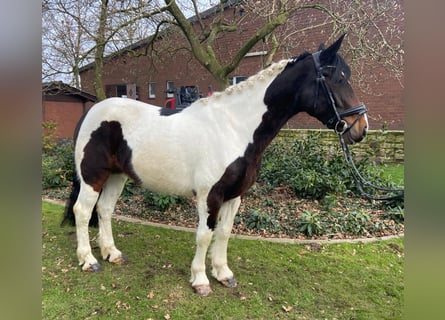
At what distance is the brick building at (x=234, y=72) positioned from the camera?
8.05m

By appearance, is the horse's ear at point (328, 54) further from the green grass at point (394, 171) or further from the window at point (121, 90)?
the window at point (121, 90)

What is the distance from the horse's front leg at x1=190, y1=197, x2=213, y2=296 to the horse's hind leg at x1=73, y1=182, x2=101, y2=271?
1.11m

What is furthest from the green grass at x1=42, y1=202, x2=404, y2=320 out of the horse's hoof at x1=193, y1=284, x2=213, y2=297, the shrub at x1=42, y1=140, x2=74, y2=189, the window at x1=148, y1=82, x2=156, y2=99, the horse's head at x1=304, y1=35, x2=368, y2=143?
the window at x1=148, y1=82, x2=156, y2=99

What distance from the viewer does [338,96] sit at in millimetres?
2621

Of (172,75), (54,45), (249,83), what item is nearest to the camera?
(249,83)

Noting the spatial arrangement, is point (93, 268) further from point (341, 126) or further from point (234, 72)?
point (234, 72)

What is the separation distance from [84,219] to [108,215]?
306 mm

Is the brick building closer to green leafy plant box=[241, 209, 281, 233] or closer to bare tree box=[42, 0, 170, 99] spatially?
bare tree box=[42, 0, 170, 99]
